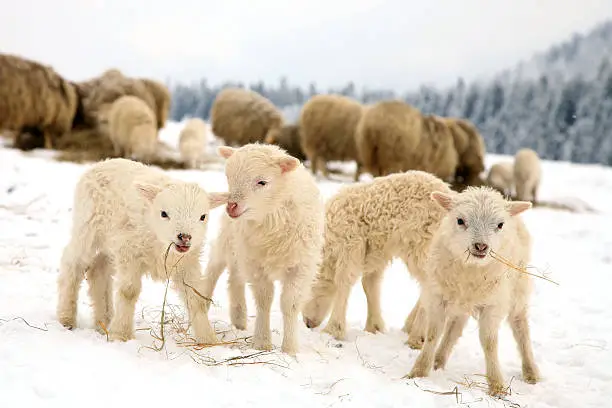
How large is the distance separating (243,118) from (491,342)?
37.1 ft

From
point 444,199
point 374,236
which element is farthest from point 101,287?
point 444,199

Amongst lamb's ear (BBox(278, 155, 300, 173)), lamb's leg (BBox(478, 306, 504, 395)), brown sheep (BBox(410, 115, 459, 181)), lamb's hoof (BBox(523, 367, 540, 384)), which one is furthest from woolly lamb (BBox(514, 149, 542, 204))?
lamb's ear (BBox(278, 155, 300, 173))

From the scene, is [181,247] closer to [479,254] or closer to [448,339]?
[479,254]

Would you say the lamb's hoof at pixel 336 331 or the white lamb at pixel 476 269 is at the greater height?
the white lamb at pixel 476 269

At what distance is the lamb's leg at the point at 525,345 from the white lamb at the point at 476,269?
0.31 meters

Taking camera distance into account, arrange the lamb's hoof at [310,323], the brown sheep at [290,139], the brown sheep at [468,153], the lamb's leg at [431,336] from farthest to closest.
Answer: the brown sheep at [290,139], the brown sheep at [468,153], the lamb's hoof at [310,323], the lamb's leg at [431,336]

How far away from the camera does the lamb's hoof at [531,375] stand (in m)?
3.99

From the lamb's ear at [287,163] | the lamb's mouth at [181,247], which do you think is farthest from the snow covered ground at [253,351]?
the lamb's ear at [287,163]

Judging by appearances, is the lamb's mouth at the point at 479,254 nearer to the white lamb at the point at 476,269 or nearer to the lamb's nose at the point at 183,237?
the white lamb at the point at 476,269

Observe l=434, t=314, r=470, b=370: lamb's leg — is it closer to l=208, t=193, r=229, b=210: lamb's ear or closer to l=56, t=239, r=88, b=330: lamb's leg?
l=208, t=193, r=229, b=210: lamb's ear

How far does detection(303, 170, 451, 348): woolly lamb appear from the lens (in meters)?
4.31

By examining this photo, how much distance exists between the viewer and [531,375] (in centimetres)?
400

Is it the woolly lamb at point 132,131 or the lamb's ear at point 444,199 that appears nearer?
the lamb's ear at point 444,199

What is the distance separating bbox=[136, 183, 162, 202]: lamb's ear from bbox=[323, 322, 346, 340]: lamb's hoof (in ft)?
6.47
